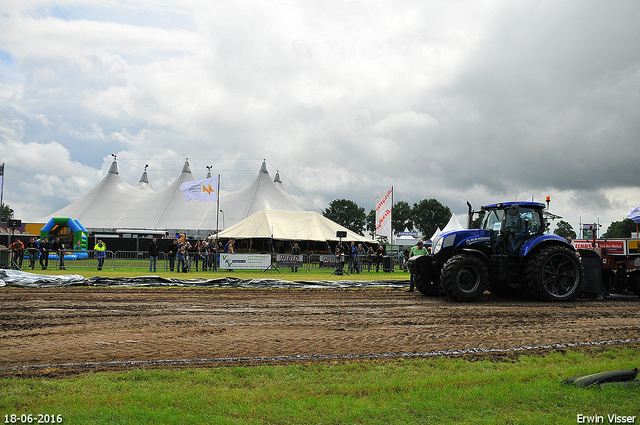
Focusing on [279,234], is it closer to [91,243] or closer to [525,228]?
[91,243]

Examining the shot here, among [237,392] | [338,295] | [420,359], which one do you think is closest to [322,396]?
[237,392]

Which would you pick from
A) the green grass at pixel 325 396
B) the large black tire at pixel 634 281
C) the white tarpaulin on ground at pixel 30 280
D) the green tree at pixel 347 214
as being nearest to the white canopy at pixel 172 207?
the white tarpaulin on ground at pixel 30 280

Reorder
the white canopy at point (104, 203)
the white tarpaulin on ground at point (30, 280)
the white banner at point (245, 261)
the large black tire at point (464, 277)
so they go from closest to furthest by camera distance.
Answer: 1. the large black tire at point (464, 277)
2. the white tarpaulin on ground at point (30, 280)
3. the white banner at point (245, 261)
4. the white canopy at point (104, 203)

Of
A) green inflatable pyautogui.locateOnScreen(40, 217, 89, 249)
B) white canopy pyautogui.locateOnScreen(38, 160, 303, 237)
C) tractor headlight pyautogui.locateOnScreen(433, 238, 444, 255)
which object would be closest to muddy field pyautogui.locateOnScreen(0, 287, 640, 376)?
tractor headlight pyautogui.locateOnScreen(433, 238, 444, 255)

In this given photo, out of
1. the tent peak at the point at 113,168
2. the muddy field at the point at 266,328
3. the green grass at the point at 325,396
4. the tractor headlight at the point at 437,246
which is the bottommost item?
the muddy field at the point at 266,328

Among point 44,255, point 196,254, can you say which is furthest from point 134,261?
point 44,255

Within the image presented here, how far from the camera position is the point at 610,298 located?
11.8 metres

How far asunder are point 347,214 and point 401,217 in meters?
11.0

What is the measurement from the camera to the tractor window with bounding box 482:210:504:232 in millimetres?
11438

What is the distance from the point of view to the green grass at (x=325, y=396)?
3.56m

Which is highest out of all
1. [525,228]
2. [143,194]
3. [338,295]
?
[143,194]

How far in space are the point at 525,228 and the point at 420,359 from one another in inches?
285

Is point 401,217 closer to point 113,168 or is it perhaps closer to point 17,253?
point 113,168

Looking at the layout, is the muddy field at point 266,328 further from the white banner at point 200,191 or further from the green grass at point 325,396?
the white banner at point 200,191
